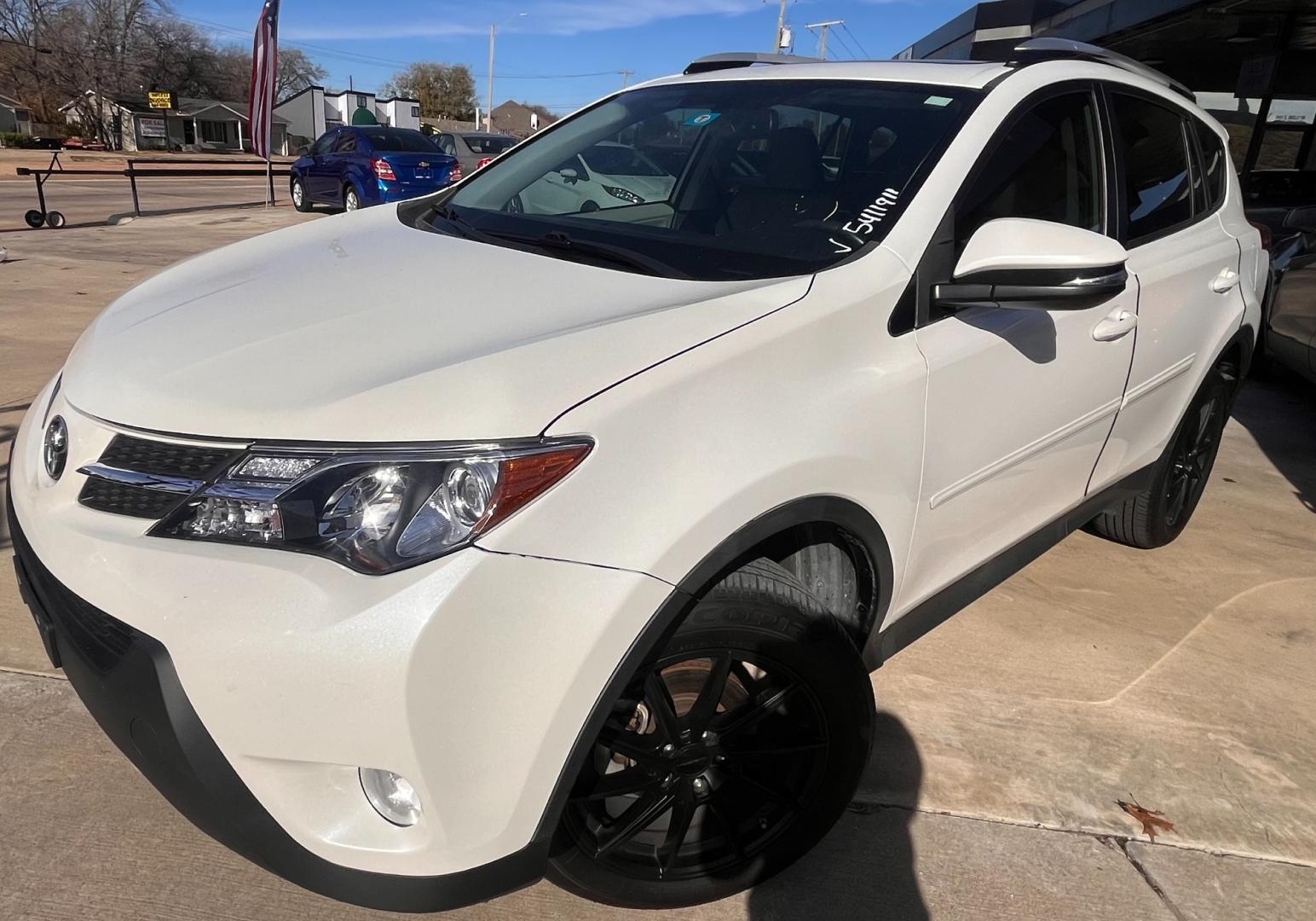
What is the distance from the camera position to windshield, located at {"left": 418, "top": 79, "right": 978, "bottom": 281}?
2240mm

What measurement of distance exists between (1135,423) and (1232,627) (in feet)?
3.05

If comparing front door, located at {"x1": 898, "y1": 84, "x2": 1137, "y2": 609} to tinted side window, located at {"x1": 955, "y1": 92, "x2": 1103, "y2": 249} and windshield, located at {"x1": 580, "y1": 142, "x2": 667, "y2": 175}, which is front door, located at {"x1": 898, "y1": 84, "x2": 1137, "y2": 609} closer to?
tinted side window, located at {"x1": 955, "y1": 92, "x2": 1103, "y2": 249}

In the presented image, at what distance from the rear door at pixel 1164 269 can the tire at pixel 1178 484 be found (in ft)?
0.56

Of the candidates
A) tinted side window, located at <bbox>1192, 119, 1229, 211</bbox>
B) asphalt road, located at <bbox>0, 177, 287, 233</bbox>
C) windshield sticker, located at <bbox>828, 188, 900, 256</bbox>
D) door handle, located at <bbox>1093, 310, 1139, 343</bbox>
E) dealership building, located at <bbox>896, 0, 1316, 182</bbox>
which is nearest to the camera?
windshield sticker, located at <bbox>828, 188, 900, 256</bbox>

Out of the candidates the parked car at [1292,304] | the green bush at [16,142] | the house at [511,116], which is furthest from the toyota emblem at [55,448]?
the house at [511,116]

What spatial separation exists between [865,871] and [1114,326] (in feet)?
5.39

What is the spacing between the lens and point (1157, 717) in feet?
9.32

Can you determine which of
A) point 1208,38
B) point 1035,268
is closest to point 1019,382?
point 1035,268

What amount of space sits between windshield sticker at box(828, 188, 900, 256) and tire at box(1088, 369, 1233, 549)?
1.82 metres

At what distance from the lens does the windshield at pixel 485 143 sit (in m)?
17.8

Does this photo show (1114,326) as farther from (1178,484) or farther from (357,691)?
(357,691)

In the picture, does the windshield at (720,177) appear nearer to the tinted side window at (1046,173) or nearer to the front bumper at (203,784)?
the tinted side window at (1046,173)

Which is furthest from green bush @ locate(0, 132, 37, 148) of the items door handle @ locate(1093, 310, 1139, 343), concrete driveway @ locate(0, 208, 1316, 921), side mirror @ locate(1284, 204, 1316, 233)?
door handle @ locate(1093, 310, 1139, 343)

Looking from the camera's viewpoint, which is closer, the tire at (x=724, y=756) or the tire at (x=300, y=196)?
the tire at (x=724, y=756)
